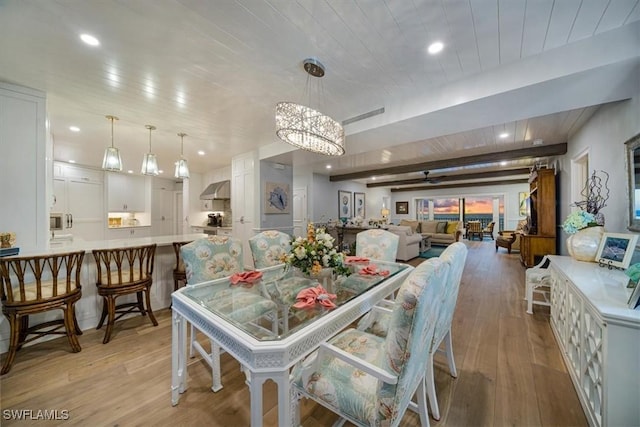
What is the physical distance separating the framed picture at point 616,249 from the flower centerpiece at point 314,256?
2.13 metres

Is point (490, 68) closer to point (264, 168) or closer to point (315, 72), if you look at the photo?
point (315, 72)

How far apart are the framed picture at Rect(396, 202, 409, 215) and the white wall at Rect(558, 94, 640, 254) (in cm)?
921

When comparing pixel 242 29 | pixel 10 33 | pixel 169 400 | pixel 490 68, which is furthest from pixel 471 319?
pixel 10 33

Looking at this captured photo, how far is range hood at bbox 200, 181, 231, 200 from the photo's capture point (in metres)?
6.11

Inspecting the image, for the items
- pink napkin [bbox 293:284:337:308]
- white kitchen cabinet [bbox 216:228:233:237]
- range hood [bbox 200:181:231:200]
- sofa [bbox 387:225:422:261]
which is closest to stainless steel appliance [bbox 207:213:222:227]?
white kitchen cabinet [bbox 216:228:233:237]

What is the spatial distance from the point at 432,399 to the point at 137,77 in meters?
3.42

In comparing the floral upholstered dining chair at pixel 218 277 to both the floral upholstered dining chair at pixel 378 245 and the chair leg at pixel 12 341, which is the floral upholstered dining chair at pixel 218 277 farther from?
the floral upholstered dining chair at pixel 378 245

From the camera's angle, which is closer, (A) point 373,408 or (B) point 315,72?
(A) point 373,408

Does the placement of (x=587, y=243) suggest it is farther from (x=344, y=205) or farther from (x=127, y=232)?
(x=127, y=232)

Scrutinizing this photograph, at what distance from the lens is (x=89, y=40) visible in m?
1.67

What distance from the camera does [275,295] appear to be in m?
1.69

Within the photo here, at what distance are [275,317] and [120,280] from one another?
200 cm

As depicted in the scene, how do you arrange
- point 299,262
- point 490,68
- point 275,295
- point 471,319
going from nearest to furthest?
point 275,295 → point 299,262 → point 490,68 → point 471,319

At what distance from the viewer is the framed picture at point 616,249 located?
1746 mm
